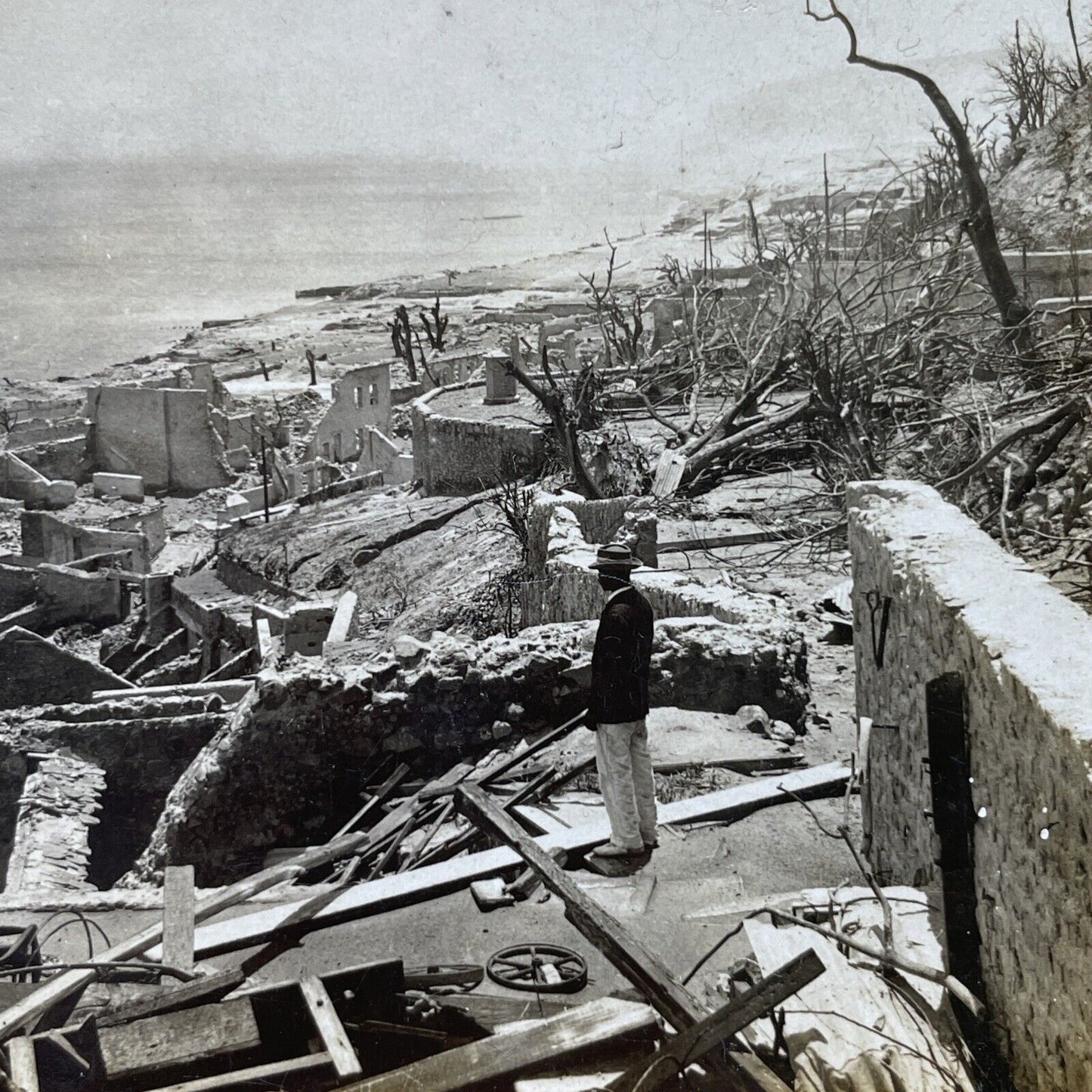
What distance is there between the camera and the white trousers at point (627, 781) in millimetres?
5504

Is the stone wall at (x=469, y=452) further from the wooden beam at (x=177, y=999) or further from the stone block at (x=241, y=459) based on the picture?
the wooden beam at (x=177, y=999)

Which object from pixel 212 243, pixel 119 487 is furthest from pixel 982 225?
pixel 212 243

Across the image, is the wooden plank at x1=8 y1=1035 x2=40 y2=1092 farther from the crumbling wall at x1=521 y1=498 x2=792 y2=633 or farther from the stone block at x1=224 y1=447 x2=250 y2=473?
the stone block at x1=224 y1=447 x2=250 y2=473

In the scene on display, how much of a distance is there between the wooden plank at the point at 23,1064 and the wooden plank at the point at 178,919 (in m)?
0.91

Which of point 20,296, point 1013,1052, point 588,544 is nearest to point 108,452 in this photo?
point 20,296

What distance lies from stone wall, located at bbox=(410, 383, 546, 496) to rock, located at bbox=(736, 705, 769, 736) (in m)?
15.3

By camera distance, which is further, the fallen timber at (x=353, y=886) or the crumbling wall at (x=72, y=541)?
the crumbling wall at (x=72, y=541)

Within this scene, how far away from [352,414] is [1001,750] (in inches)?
1558

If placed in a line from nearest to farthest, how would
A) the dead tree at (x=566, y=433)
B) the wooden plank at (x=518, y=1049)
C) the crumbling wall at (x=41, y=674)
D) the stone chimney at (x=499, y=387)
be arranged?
the wooden plank at (x=518, y=1049) < the dead tree at (x=566, y=433) < the crumbling wall at (x=41, y=674) < the stone chimney at (x=499, y=387)

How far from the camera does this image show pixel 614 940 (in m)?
4.56

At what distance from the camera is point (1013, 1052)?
3.38m

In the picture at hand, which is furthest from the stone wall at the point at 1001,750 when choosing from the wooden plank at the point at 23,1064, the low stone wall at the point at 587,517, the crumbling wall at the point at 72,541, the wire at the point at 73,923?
the crumbling wall at the point at 72,541

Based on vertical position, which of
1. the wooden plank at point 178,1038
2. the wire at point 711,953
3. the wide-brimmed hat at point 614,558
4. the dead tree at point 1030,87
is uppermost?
the dead tree at point 1030,87

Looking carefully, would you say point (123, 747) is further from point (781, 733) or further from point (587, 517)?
point (781, 733)
